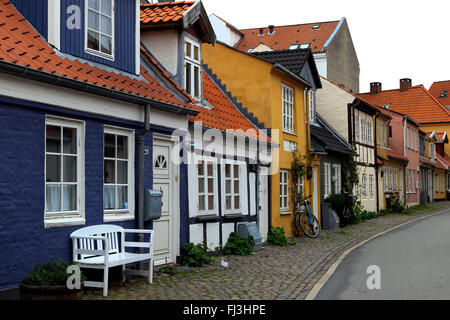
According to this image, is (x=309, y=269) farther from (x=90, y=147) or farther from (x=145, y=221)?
(x=90, y=147)

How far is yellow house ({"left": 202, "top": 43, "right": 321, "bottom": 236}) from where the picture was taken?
55.2ft

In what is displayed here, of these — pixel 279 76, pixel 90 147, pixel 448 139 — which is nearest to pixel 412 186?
pixel 448 139

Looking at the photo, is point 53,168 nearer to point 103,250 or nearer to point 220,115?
point 103,250

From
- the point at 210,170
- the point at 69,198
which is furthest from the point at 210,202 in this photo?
the point at 69,198

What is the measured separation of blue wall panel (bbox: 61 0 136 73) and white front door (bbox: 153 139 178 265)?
5.30 feet

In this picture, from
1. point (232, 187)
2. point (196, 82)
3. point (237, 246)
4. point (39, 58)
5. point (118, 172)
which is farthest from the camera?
point (232, 187)

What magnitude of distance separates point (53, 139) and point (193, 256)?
424 cm

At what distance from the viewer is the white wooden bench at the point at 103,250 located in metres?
8.30

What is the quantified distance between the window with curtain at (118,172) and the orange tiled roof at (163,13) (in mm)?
3395

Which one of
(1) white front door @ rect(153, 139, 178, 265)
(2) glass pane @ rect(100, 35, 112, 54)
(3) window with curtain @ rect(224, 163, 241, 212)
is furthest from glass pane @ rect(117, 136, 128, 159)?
(3) window with curtain @ rect(224, 163, 241, 212)

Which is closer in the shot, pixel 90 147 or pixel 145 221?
pixel 90 147

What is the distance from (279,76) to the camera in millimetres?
17516

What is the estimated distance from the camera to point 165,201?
1152 cm
